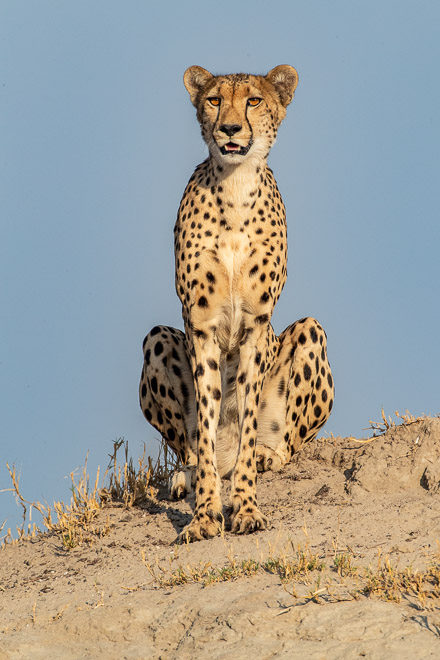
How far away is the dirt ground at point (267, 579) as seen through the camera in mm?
3004

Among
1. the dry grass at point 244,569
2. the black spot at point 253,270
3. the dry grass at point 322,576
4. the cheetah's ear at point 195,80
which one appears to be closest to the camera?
the dry grass at point 322,576

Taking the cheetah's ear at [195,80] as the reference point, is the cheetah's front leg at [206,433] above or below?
below

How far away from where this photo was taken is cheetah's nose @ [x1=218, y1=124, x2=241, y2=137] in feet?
14.5

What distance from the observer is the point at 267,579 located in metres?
3.46

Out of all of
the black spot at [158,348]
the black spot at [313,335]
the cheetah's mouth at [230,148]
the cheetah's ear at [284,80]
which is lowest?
the black spot at [313,335]

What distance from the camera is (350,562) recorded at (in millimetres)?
3480

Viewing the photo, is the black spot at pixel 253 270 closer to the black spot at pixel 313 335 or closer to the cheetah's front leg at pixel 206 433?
the cheetah's front leg at pixel 206 433

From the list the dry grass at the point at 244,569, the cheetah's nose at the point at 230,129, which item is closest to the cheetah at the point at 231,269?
the cheetah's nose at the point at 230,129

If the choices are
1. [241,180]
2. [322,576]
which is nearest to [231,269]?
[241,180]

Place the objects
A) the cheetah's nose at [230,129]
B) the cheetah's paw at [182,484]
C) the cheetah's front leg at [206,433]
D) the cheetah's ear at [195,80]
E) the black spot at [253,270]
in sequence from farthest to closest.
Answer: the cheetah's paw at [182,484] → the cheetah's ear at [195,80] → the black spot at [253,270] → the cheetah's nose at [230,129] → the cheetah's front leg at [206,433]

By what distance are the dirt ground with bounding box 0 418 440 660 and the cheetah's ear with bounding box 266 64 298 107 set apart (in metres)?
1.94

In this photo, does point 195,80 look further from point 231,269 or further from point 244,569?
point 244,569

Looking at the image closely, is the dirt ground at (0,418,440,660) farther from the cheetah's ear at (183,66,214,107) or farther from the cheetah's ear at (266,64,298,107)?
the cheetah's ear at (183,66,214,107)

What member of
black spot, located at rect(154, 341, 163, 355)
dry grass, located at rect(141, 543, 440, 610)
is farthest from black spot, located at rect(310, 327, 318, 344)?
dry grass, located at rect(141, 543, 440, 610)
